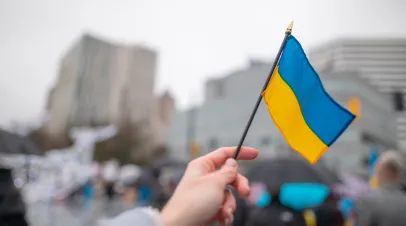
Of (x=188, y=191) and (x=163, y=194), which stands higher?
(x=188, y=191)

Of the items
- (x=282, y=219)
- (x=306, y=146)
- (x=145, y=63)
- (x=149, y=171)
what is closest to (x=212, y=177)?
(x=306, y=146)

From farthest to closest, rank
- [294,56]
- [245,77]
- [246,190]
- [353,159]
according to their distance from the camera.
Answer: [245,77], [353,159], [294,56], [246,190]

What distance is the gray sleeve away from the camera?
2708 mm

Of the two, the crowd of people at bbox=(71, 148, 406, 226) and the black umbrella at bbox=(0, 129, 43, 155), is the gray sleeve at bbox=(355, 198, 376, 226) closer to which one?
the crowd of people at bbox=(71, 148, 406, 226)

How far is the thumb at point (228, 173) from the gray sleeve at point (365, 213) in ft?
6.26

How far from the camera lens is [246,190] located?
1.31 metres

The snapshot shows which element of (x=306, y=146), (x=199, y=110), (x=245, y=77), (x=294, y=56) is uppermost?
(x=294, y=56)

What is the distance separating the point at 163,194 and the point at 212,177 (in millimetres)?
4386

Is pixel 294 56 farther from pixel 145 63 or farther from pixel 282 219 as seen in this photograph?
pixel 145 63

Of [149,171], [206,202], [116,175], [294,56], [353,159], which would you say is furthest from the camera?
[353,159]

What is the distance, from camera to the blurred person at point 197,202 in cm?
116

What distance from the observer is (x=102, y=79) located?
89375 millimetres

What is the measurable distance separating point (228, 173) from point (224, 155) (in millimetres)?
146

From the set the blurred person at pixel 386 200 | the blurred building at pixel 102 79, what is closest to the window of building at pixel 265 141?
the blurred person at pixel 386 200
